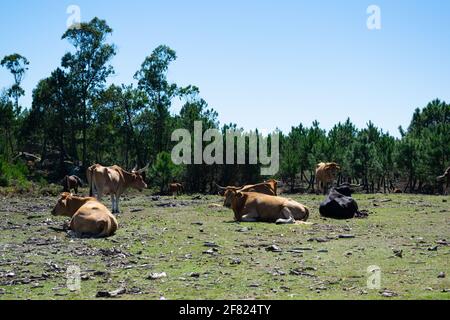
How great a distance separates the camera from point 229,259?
11.7 meters

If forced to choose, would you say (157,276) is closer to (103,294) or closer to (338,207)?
(103,294)

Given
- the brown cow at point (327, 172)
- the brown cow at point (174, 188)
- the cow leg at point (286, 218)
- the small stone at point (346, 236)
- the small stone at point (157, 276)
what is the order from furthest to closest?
the brown cow at point (174, 188) → the brown cow at point (327, 172) → the cow leg at point (286, 218) → the small stone at point (346, 236) → the small stone at point (157, 276)

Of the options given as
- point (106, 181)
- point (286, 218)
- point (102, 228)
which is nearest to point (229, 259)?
point (102, 228)

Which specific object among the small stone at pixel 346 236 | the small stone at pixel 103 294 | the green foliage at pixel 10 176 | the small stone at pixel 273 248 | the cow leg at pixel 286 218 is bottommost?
the small stone at pixel 103 294

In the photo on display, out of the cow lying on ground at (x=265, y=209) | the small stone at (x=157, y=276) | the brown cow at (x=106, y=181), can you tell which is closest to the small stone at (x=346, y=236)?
the cow lying on ground at (x=265, y=209)

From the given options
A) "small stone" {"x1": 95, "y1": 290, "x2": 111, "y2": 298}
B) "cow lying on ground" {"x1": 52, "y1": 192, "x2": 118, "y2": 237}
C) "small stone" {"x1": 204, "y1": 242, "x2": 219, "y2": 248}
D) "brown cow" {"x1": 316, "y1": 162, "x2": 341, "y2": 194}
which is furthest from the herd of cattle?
"brown cow" {"x1": 316, "y1": 162, "x2": 341, "y2": 194}

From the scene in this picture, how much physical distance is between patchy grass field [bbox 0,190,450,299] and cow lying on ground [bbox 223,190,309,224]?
0.63 m

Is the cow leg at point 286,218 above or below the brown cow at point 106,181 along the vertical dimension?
below

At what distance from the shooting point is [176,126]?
45.4 meters

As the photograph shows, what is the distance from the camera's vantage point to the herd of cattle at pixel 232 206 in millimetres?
14547

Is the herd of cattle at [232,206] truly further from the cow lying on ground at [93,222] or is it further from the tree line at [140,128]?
the tree line at [140,128]

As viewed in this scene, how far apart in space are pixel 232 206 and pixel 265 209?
1198 millimetres
